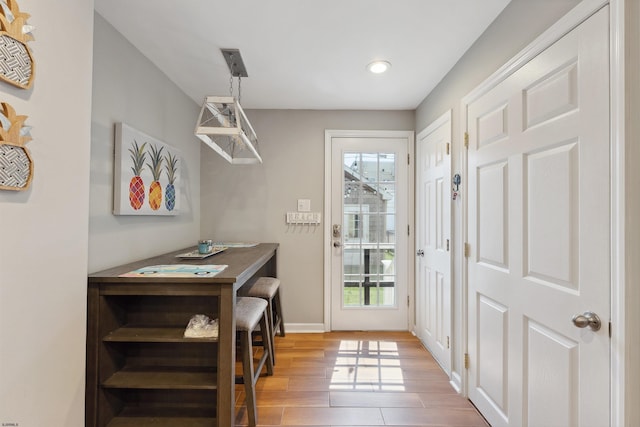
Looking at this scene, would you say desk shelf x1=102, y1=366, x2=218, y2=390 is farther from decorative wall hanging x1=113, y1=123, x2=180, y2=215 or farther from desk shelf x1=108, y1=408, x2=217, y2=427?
decorative wall hanging x1=113, y1=123, x2=180, y2=215

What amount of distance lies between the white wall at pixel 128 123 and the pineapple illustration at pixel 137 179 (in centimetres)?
12

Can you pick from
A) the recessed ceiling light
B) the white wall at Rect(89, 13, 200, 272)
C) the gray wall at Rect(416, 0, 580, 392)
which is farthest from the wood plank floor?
the recessed ceiling light

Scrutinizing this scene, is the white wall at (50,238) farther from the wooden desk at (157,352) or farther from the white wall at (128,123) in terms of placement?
the white wall at (128,123)

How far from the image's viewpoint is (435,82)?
2.50 m

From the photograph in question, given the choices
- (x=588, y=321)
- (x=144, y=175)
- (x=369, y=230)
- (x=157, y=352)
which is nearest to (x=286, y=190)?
(x=369, y=230)

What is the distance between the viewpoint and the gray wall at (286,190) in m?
3.16

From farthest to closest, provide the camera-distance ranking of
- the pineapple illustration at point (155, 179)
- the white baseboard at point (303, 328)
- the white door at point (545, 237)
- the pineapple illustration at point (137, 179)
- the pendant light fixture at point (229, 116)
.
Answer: the white baseboard at point (303, 328), the pineapple illustration at point (155, 179), the pineapple illustration at point (137, 179), the pendant light fixture at point (229, 116), the white door at point (545, 237)

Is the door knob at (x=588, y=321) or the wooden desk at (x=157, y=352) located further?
the wooden desk at (x=157, y=352)

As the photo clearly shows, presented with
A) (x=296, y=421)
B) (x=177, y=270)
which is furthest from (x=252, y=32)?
(x=296, y=421)

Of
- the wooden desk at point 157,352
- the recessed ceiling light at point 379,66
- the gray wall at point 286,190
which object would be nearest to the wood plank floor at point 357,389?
the wooden desk at point 157,352

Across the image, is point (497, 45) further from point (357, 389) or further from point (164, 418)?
point (164, 418)

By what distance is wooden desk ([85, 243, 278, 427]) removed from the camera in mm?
1472

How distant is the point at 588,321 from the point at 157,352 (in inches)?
78.6

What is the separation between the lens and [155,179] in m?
2.21
